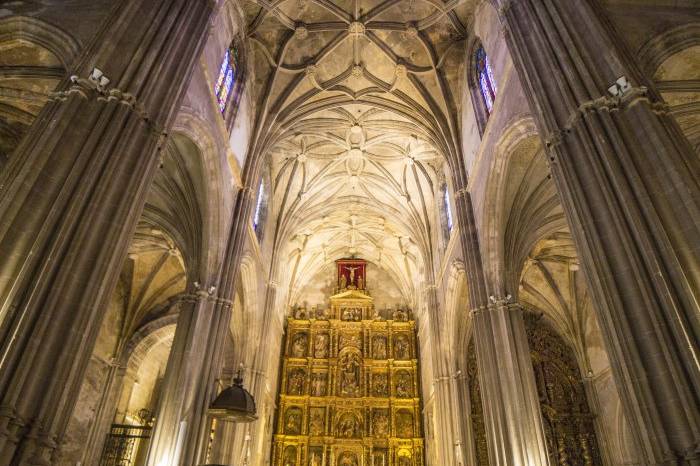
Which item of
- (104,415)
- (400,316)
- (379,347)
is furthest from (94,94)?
(400,316)

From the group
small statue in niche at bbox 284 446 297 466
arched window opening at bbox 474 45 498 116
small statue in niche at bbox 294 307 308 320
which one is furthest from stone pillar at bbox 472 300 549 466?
small statue in niche at bbox 294 307 308 320

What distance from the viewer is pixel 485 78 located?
14.9 m

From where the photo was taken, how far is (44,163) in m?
6.32

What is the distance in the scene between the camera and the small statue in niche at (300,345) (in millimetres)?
26844

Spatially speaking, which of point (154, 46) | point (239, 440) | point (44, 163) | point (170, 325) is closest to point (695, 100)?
point (154, 46)

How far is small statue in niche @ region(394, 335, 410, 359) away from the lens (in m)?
26.8

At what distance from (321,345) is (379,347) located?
3.46m

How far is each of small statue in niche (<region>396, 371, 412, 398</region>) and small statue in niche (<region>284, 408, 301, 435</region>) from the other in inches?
223

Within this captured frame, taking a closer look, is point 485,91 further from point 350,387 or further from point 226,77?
point 350,387

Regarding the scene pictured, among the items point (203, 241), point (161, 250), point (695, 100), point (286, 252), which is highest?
point (286, 252)

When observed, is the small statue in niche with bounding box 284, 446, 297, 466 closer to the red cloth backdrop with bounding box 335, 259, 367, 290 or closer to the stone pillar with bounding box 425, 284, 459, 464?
the stone pillar with bounding box 425, 284, 459, 464

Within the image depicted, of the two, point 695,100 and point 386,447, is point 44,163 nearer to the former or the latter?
point 695,100

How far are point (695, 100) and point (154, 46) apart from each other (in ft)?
38.7

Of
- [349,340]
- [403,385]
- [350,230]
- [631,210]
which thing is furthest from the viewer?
[350,230]
